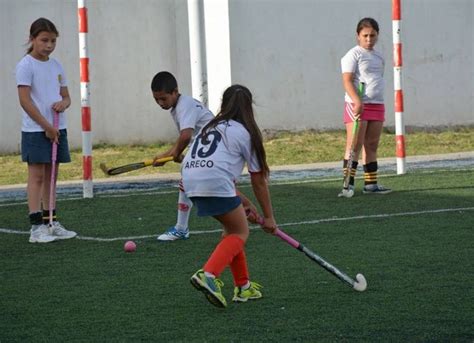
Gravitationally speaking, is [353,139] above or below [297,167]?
above

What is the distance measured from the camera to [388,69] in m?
18.4

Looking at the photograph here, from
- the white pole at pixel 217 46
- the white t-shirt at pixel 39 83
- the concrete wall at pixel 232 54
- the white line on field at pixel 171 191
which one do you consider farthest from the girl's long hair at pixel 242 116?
the concrete wall at pixel 232 54

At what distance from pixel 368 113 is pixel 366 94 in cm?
19

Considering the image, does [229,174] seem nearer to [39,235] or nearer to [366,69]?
[39,235]

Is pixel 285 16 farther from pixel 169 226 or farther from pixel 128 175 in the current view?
pixel 169 226

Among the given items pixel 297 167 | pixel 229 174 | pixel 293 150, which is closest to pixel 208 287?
pixel 229 174

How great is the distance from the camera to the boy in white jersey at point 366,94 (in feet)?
38.3

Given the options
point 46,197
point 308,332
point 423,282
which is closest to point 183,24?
point 46,197

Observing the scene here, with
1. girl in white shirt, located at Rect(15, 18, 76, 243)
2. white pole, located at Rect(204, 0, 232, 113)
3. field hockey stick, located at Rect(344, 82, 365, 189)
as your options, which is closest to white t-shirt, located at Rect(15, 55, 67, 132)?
girl in white shirt, located at Rect(15, 18, 76, 243)

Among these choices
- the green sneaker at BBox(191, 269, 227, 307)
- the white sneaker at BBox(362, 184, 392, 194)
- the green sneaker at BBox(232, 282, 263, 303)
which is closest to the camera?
the green sneaker at BBox(191, 269, 227, 307)

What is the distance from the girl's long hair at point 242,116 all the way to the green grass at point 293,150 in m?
8.06

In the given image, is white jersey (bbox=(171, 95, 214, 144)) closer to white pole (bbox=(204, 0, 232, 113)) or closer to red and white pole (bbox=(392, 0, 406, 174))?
red and white pole (bbox=(392, 0, 406, 174))

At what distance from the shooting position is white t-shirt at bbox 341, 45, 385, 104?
38.5 ft

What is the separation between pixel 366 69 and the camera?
11.8 metres
